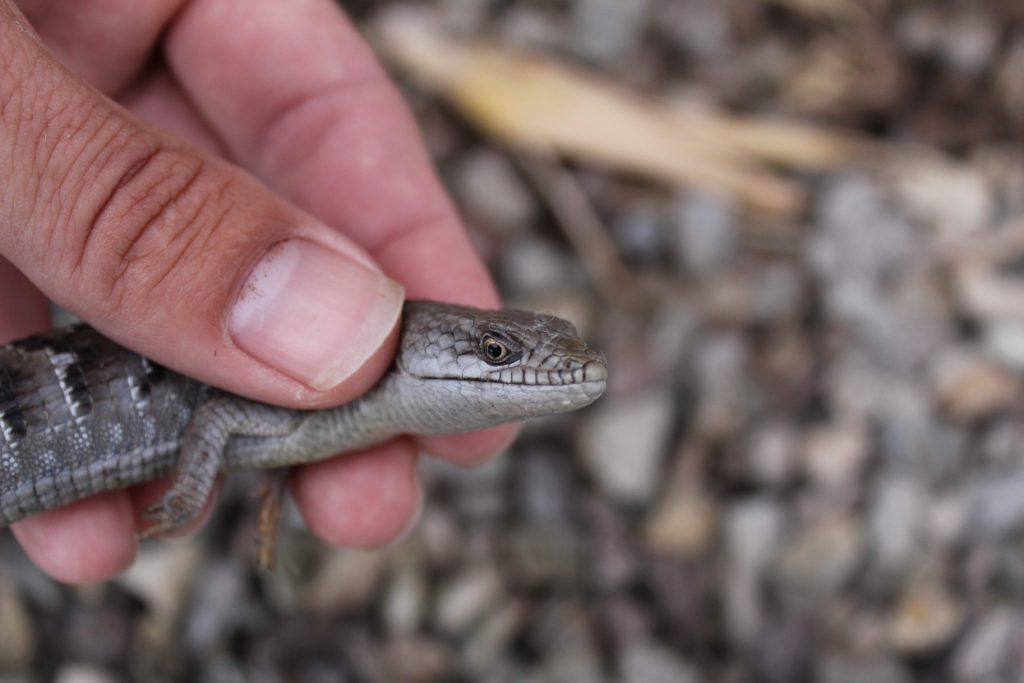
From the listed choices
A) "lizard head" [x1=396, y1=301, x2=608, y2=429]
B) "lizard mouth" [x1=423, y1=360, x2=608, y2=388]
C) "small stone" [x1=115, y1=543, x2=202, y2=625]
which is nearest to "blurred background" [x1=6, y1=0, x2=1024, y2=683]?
"small stone" [x1=115, y1=543, x2=202, y2=625]

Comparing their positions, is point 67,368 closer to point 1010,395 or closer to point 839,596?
point 839,596

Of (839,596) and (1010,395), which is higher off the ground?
(1010,395)

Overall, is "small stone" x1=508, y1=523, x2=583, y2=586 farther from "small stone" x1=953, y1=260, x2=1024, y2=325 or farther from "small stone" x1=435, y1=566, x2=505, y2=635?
"small stone" x1=953, y1=260, x2=1024, y2=325

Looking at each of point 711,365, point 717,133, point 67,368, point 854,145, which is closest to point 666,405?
point 711,365

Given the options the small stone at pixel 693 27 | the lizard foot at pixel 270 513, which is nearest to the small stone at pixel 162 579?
the lizard foot at pixel 270 513

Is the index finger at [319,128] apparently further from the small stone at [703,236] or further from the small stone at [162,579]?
the small stone at [703,236]

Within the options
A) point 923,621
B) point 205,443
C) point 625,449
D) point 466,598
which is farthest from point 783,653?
point 205,443

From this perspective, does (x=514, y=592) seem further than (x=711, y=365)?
No
